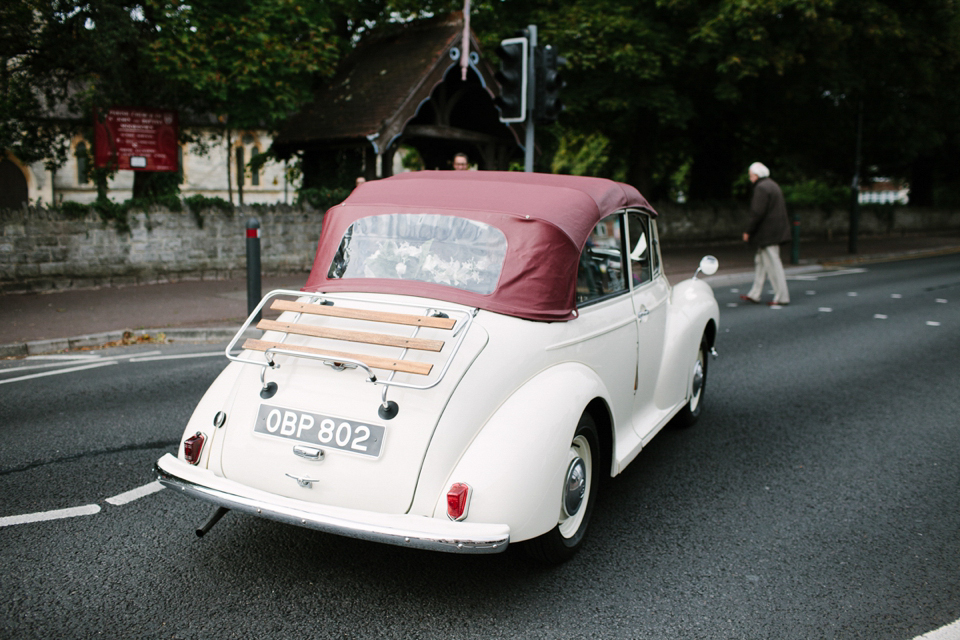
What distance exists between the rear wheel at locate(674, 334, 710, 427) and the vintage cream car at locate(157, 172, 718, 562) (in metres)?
1.18

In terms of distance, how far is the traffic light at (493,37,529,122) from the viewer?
32.3 ft

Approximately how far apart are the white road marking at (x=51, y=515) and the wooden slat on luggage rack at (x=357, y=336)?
57.5 inches

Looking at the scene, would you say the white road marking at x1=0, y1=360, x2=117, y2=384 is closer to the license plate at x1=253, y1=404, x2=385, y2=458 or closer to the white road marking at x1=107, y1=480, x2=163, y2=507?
the white road marking at x1=107, y1=480, x2=163, y2=507

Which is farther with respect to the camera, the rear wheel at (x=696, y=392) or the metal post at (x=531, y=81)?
the metal post at (x=531, y=81)

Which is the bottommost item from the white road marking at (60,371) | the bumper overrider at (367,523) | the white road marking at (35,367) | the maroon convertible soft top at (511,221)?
the white road marking at (35,367)

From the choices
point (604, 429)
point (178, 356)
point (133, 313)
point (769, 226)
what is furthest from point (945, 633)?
point (133, 313)

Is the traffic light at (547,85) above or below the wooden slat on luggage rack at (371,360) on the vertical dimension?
above

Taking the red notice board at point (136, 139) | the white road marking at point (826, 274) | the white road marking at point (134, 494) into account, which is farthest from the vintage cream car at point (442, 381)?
the white road marking at point (826, 274)

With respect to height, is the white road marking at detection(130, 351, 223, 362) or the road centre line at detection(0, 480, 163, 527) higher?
the white road marking at detection(130, 351, 223, 362)

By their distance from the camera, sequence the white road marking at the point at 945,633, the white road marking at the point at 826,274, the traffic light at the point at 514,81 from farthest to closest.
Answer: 1. the white road marking at the point at 826,274
2. the traffic light at the point at 514,81
3. the white road marking at the point at 945,633

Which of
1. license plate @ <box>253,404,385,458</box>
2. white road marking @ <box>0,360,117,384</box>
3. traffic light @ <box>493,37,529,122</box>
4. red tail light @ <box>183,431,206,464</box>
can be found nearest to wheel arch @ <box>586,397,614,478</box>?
license plate @ <box>253,404,385,458</box>

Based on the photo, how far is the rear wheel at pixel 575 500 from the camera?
3.37 m

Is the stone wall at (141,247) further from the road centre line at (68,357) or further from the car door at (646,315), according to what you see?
the car door at (646,315)

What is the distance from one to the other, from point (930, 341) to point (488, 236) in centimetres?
743
